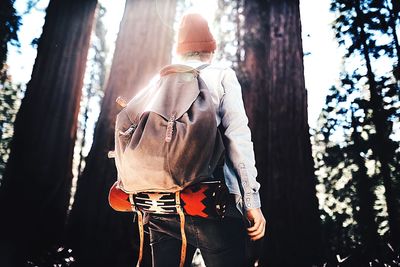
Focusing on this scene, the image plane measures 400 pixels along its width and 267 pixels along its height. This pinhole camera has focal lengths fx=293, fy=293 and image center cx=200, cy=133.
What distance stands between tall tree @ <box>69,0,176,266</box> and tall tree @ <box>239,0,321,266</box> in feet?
4.97

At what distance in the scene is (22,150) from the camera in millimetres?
3988

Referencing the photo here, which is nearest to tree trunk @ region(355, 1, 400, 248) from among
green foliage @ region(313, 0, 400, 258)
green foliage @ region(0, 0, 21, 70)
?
green foliage @ region(313, 0, 400, 258)

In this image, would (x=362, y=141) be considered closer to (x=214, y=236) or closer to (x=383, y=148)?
(x=383, y=148)

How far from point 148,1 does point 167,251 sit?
12.5 feet

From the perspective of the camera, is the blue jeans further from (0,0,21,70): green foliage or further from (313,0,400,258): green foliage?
(0,0,21,70): green foliage

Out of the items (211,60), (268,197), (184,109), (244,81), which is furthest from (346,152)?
(184,109)

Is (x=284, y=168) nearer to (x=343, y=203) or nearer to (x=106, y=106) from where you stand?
(x=343, y=203)

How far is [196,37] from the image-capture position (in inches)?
56.9

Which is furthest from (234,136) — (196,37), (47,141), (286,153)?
(47,141)

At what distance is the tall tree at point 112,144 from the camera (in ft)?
10.9

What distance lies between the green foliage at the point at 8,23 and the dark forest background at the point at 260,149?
3.43ft

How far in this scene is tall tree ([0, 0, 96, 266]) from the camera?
3.66 m

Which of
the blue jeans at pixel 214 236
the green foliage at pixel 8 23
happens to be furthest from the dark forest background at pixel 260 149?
the blue jeans at pixel 214 236

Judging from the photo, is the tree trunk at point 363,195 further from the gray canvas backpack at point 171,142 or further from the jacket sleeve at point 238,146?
the gray canvas backpack at point 171,142
